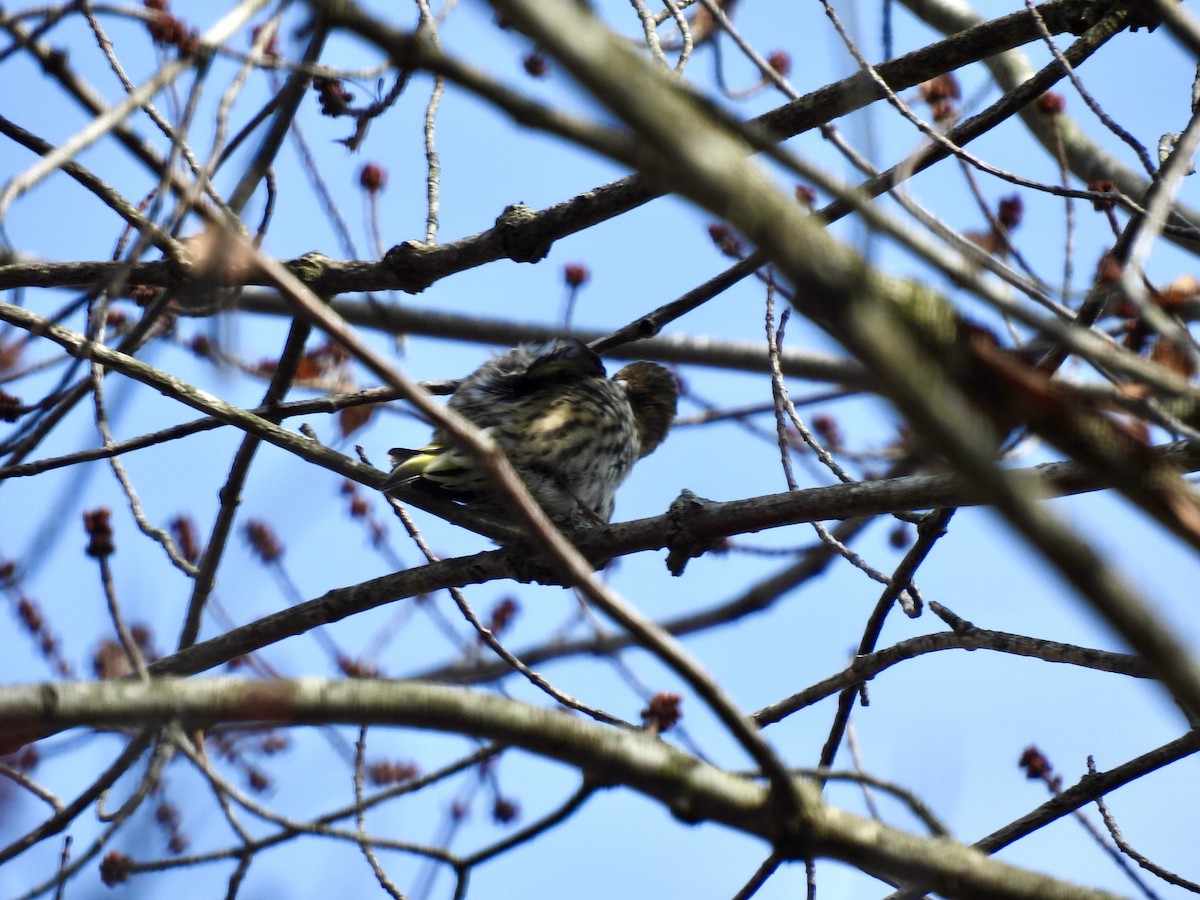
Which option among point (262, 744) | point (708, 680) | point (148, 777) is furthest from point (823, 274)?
point (262, 744)

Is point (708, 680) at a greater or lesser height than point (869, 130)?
lesser

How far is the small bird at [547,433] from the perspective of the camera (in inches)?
165

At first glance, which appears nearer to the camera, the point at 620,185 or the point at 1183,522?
the point at 1183,522

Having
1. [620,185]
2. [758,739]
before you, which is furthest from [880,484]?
[620,185]

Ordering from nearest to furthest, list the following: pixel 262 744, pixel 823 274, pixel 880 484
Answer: pixel 823 274 < pixel 880 484 < pixel 262 744

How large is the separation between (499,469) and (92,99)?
3.89ft

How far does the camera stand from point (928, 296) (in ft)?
4.50

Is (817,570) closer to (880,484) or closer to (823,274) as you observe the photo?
(880,484)

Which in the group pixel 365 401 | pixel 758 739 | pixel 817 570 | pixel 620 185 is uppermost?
pixel 817 570

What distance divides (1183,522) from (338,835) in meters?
1.59

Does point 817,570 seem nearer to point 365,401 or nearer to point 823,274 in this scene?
point 365,401

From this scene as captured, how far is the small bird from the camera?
4203 mm

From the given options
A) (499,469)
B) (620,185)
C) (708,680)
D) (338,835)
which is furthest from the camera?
(620,185)

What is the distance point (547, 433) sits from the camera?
4668 mm
